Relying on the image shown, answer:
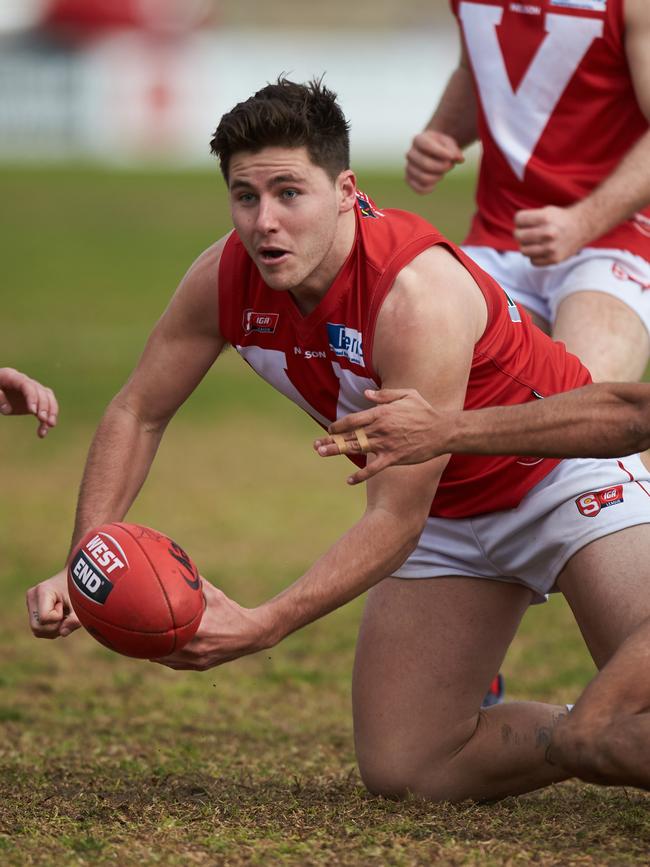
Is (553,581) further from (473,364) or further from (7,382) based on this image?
(7,382)

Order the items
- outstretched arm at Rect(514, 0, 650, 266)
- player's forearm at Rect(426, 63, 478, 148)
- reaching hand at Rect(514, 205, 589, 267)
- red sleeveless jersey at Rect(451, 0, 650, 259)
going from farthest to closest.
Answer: player's forearm at Rect(426, 63, 478, 148)
red sleeveless jersey at Rect(451, 0, 650, 259)
outstretched arm at Rect(514, 0, 650, 266)
reaching hand at Rect(514, 205, 589, 267)

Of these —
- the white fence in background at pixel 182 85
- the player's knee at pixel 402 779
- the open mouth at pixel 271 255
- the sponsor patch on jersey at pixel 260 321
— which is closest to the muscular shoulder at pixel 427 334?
the open mouth at pixel 271 255

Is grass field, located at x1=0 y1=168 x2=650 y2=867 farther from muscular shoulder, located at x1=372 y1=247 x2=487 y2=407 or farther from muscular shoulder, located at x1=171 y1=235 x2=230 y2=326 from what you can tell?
muscular shoulder, located at x1=171 y1=235 x2=230 y2=326

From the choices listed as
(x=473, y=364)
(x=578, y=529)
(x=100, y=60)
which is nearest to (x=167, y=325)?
(x=473, y=364)

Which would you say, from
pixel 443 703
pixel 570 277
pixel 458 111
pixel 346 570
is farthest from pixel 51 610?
pixel 458 111

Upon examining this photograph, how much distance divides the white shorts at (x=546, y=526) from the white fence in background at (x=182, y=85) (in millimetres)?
31958

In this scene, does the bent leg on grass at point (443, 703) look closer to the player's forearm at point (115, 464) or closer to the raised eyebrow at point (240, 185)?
the player's forearm at point (115, 464)

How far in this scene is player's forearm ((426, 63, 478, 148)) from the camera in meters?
6.68

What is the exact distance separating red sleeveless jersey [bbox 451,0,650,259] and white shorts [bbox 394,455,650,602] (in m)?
1.36

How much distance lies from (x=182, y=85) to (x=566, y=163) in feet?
105

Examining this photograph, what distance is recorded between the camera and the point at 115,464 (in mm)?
5430

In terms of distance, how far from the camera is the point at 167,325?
211 inches

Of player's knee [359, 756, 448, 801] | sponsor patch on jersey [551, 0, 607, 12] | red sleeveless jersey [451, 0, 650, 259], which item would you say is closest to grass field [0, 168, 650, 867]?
player's knee [359, 756, 448, 801]

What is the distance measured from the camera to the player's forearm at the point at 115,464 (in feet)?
17.6
